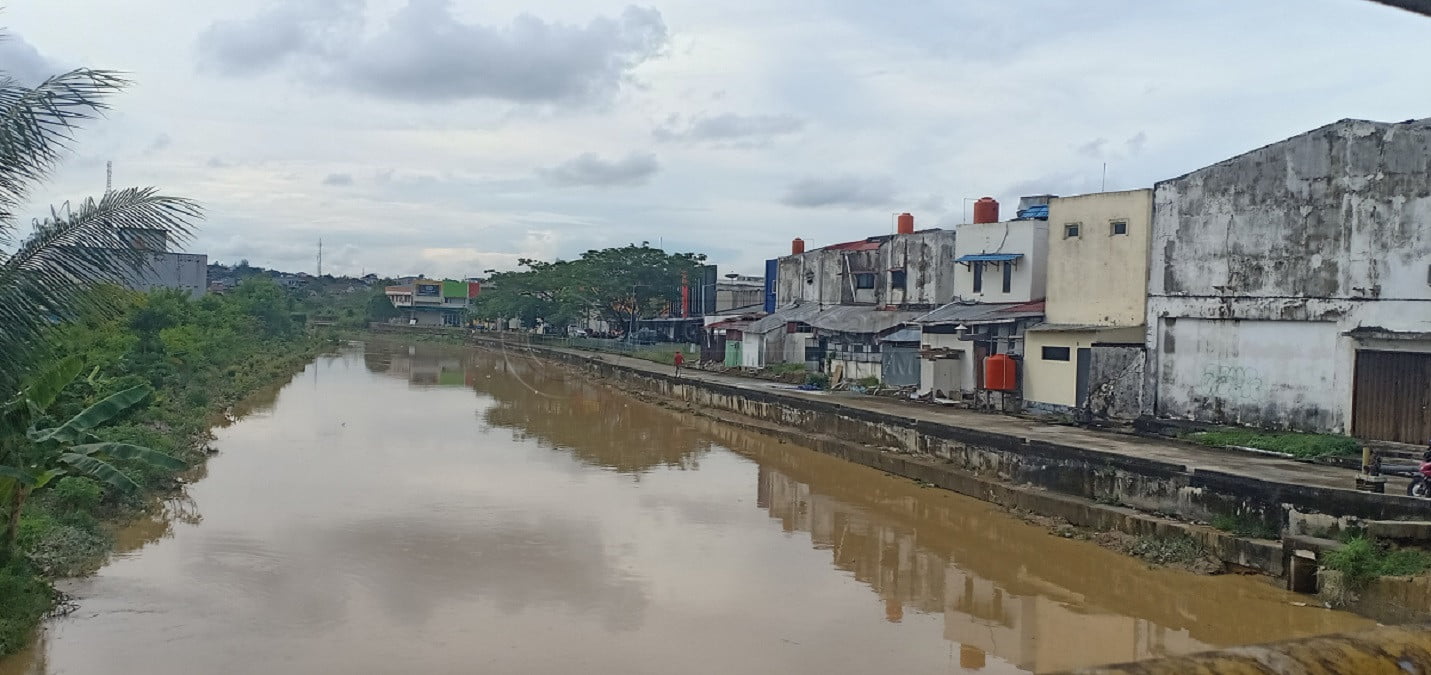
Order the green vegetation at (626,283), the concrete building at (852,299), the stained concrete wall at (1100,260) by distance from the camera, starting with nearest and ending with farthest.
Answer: the stained concrete wall at (1100,260) < the concrete building at (852,299) < the green vegetation at (626,283)

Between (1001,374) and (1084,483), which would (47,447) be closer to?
A: (1084,483)

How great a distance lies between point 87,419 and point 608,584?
6.14 meters

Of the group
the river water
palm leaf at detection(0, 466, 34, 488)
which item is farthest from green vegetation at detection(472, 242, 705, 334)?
palm leaf at detection(0, 466, 34, 488)

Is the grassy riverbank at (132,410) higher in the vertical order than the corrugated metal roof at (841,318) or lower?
lower

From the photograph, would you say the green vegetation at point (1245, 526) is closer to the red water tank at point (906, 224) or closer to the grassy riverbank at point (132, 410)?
the grassy riverbank at point (132, 410)

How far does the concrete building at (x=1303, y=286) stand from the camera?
643 inches

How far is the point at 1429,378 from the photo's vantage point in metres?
16.0

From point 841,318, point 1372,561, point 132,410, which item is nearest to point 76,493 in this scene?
point 132,410

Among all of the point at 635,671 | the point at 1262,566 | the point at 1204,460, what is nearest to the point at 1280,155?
the point at 1204,460

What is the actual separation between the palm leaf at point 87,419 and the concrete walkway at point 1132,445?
13929mm

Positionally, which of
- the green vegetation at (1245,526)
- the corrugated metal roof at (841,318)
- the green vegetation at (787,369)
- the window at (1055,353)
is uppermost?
the corrugated metal roof at (841,318)

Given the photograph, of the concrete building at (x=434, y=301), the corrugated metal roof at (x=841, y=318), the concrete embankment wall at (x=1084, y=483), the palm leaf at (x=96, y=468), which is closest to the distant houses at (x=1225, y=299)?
the concrete embankment wall at (x=1084, y=483)

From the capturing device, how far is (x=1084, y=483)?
16.5m

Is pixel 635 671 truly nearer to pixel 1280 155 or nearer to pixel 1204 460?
pixel 1204 460
